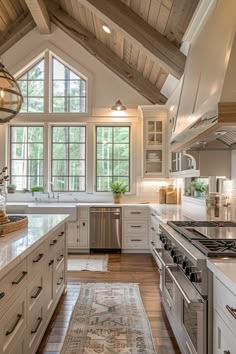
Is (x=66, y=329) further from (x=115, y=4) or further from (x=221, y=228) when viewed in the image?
(x=115, y=4)

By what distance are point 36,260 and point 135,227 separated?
11.5ft

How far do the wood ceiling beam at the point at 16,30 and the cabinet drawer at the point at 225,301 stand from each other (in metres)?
5.91

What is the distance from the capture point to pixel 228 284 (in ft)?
4.36

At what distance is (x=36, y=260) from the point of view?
232cm

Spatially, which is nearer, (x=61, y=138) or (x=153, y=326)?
(x=153, y=326)

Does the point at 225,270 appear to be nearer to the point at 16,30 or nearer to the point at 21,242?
the point at 21,242

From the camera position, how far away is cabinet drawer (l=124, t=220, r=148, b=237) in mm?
5684

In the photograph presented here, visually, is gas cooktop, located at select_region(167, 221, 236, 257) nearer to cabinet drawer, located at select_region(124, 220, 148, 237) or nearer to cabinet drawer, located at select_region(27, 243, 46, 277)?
cabinet drawer, located at select_region(27, 243, 46, 277)

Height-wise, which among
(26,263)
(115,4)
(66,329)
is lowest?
(66,329)

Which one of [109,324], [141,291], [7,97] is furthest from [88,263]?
[7,97]

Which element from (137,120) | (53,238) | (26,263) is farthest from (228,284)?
(137,120)

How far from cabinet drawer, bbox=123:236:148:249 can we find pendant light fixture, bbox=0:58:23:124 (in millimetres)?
3460

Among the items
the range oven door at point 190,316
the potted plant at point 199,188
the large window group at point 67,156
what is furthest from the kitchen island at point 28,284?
the large window group at point 67,156

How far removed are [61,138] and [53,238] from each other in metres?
3.76
